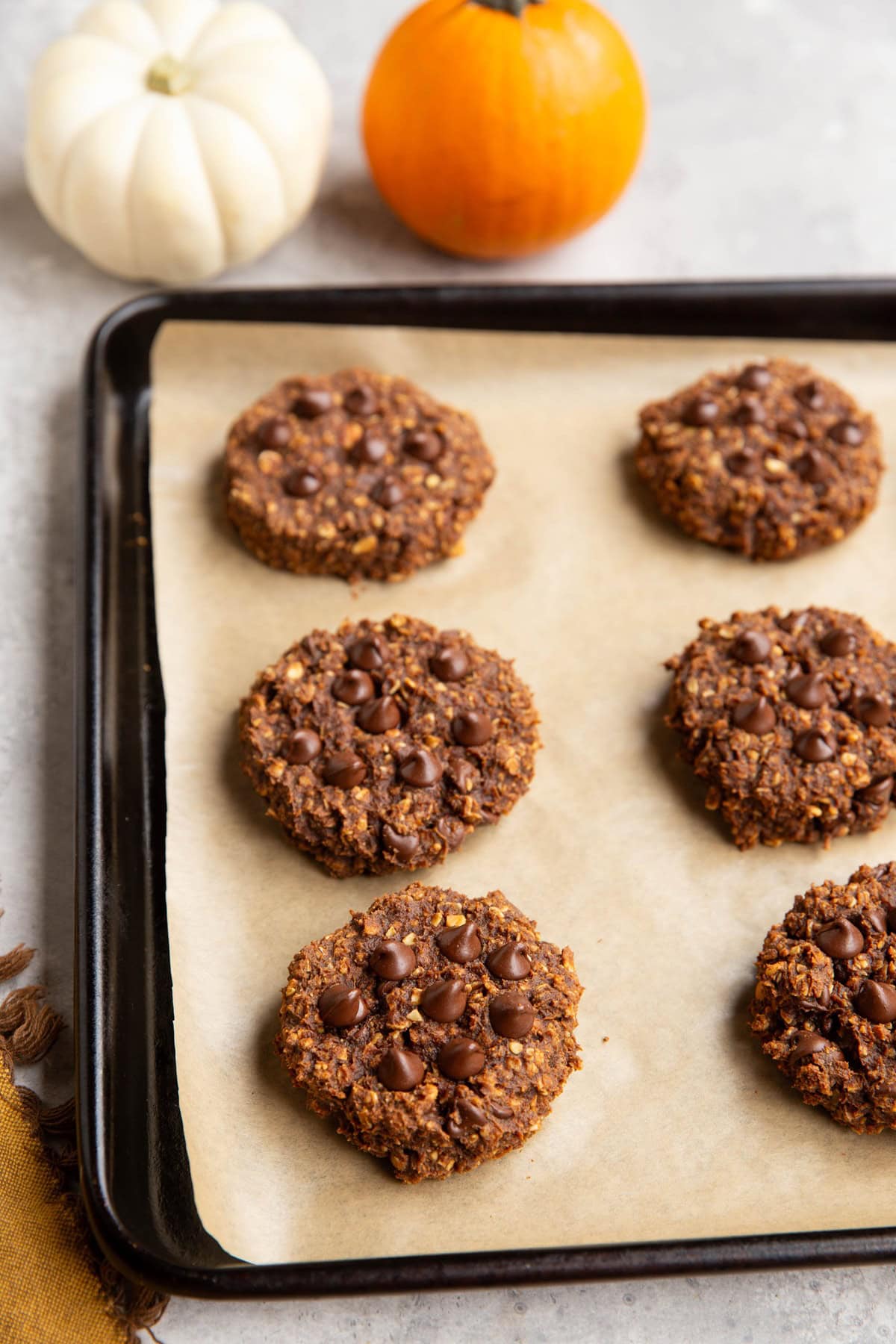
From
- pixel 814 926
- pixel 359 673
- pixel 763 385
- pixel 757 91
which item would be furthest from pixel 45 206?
pixel 814 926

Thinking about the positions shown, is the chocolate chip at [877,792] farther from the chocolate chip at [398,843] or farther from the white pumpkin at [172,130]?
the white pumpkin at [172,130]

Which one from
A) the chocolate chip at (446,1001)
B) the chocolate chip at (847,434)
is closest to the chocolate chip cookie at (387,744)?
the chocolate chip at (446,1001)

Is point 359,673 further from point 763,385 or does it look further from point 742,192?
point 742,192

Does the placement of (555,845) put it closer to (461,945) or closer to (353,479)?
(461,945)

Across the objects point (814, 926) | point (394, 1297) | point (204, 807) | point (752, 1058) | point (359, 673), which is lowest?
point (394, 1297)

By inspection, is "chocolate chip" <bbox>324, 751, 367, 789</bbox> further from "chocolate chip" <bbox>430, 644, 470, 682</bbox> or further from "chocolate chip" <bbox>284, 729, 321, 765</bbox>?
"chocolate chip" <bbox>430, 644, 470, 682</bbox>

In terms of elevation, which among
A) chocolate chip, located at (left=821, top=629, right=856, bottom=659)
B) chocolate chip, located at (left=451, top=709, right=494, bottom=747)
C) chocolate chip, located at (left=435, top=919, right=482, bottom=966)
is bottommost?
chocolate chip, located at (left=435, top=919, right=482, bottom=966)

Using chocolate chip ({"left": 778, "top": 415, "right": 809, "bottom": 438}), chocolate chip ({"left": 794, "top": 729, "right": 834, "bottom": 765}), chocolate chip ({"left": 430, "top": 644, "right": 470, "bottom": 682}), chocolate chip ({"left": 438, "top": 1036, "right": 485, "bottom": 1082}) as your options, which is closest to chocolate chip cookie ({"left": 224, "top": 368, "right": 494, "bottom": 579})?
chocolate chip ({"left": 430, "top": 644, "right": 470, "bottom": 682})
